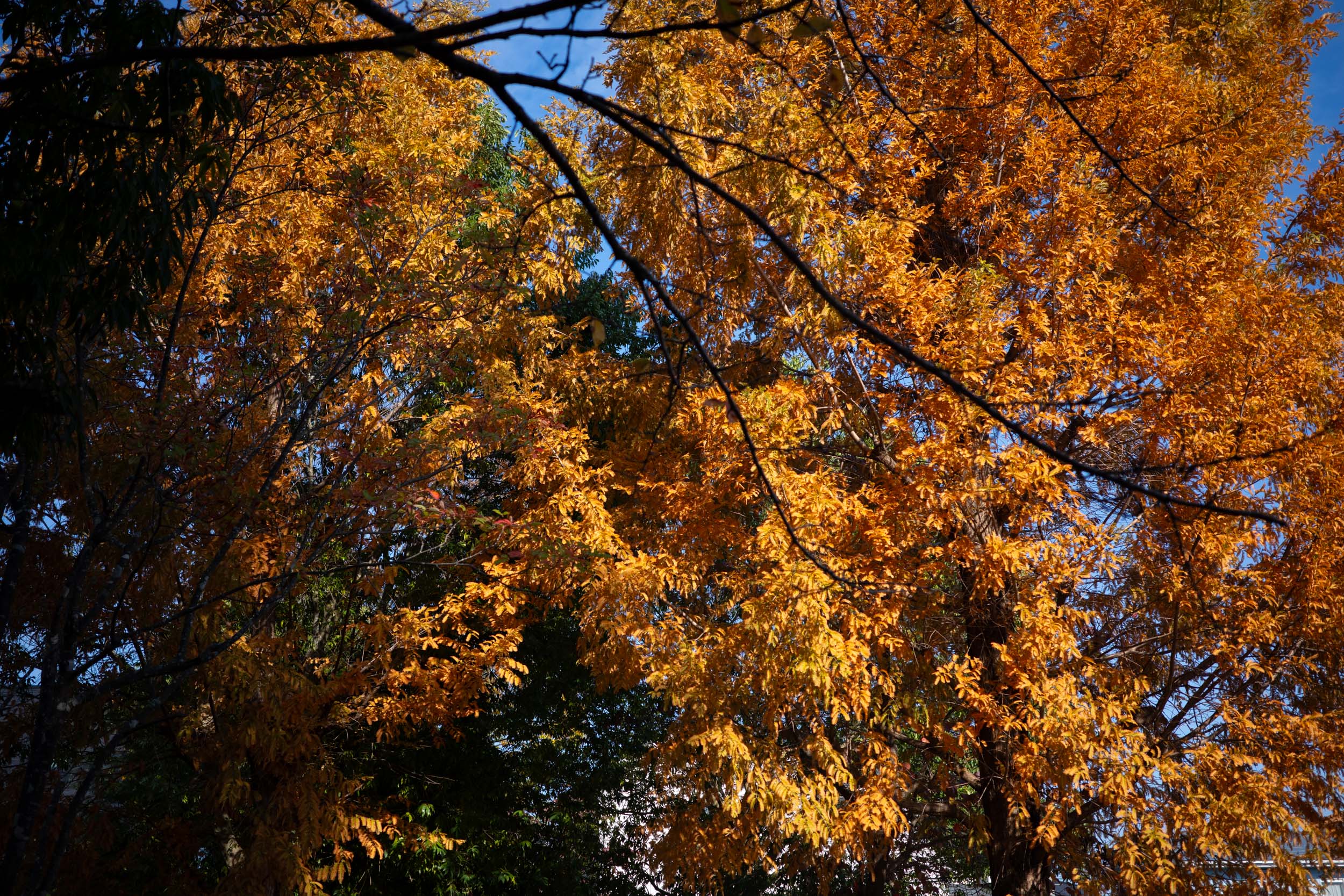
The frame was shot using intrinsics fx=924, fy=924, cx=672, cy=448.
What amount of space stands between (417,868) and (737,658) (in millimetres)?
4933

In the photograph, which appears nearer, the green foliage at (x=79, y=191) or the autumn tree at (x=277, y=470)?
the green foliage at (x=79, y=191)

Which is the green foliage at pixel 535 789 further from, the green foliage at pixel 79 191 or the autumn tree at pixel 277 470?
the green foliage at pixel 79 191

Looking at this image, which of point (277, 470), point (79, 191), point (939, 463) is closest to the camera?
point (79, 191)

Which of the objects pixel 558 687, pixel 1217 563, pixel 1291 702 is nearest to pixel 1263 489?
pixel 1217 563

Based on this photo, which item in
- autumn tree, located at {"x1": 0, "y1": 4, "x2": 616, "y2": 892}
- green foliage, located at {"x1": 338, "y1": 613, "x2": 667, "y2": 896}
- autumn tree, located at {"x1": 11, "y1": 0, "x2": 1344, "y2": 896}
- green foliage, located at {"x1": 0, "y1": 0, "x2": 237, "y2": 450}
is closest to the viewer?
green foliage, located at {"x1": 0, "y1": 0, "x2": 237, "y2": 450}

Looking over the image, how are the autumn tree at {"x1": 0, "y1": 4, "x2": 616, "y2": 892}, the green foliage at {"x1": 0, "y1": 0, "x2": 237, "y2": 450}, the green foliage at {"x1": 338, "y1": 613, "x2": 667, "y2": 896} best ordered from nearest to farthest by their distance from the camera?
the green foliage at {"x1": 0, "y1": 0, "x2": 237, "y2": 450}
the autumn tree at {"x1": 0, "y1": 4, "x2": 616, "y2": 892}
the green foliage at {"x1": 338, "y1": 613, "x2": 667, "y2": 896}

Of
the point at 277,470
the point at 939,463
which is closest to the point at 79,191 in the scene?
the point at 277,470

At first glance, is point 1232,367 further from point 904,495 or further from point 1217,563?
point 904,495

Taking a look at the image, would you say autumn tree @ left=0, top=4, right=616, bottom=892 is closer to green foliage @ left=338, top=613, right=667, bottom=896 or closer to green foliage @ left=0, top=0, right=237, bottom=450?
green foliage @ left=0, top=0, right=237, bottom=450

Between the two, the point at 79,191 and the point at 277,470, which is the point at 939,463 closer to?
the point at 277,470

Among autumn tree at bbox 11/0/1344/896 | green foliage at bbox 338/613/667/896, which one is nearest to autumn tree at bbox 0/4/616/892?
autumn tree at bbox 11/0/1344/896

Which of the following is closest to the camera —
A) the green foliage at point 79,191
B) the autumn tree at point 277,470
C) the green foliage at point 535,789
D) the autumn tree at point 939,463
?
the green foliage at point 79,191

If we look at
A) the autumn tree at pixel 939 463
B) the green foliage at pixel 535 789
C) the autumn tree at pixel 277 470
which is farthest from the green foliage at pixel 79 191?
the green foliage at pixel 535 789

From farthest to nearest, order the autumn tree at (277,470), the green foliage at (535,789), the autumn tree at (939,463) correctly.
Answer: the green foliage at (535,789) < the autumn tree at (939,463) < the autumn tree at (277,470)
